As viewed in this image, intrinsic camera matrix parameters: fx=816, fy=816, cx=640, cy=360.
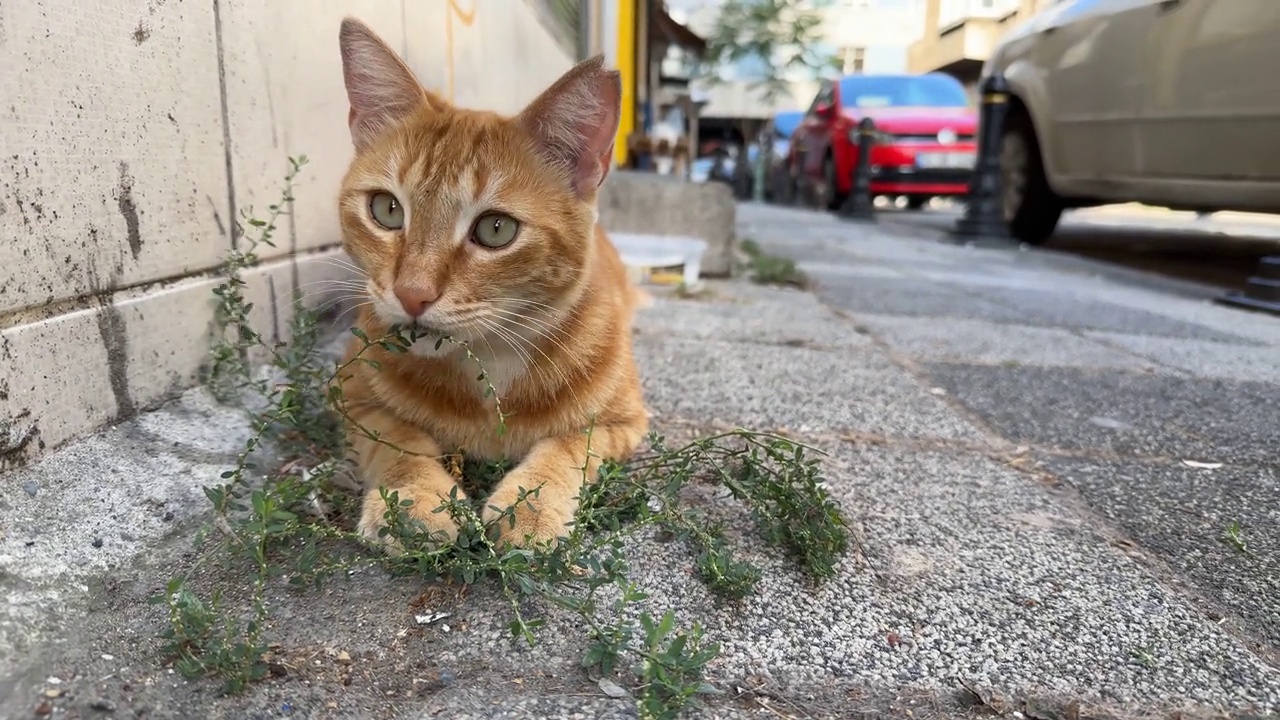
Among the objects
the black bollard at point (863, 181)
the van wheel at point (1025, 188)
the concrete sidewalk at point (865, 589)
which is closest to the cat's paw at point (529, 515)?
the concrete sidewalk at point (865, 589)

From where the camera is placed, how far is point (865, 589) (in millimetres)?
1364

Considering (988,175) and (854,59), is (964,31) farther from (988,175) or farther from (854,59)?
(854,59)

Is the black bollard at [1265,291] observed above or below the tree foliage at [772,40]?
below

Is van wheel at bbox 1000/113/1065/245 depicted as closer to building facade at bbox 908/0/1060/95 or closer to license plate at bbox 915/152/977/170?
building facade at bbox 908/0/1060/95

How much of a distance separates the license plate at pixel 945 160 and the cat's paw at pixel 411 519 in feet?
35.3

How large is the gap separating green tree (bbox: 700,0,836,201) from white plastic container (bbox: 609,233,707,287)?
25839mm

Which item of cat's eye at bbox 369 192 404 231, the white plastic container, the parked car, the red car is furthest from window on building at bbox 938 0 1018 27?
cat's eye at bbox 369 192 404 231

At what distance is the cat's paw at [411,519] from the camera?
1303 millimetres

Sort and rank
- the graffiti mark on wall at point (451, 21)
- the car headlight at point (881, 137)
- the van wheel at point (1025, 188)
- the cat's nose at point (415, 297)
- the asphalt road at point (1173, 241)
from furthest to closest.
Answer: the car headlight at point (881, 137) < the van wheel at point (1025, 188) < the asphalt road at point (1173, 241) < the graffiti mark on wall at point (451, 21) < the cat's nose at point (415, 297)

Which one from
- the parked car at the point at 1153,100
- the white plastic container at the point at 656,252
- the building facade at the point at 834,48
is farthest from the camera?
the building facade at the point at 834,48

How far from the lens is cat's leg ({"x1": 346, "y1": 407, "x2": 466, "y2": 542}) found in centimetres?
138

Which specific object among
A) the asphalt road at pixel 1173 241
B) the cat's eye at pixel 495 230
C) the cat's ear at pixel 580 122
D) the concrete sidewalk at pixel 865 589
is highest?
the cat's ear at pixel 580 122

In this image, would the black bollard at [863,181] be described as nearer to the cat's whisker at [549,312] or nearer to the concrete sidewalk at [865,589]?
the concrete sidewalk at [865,589]

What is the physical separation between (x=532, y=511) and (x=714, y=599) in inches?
13.6
